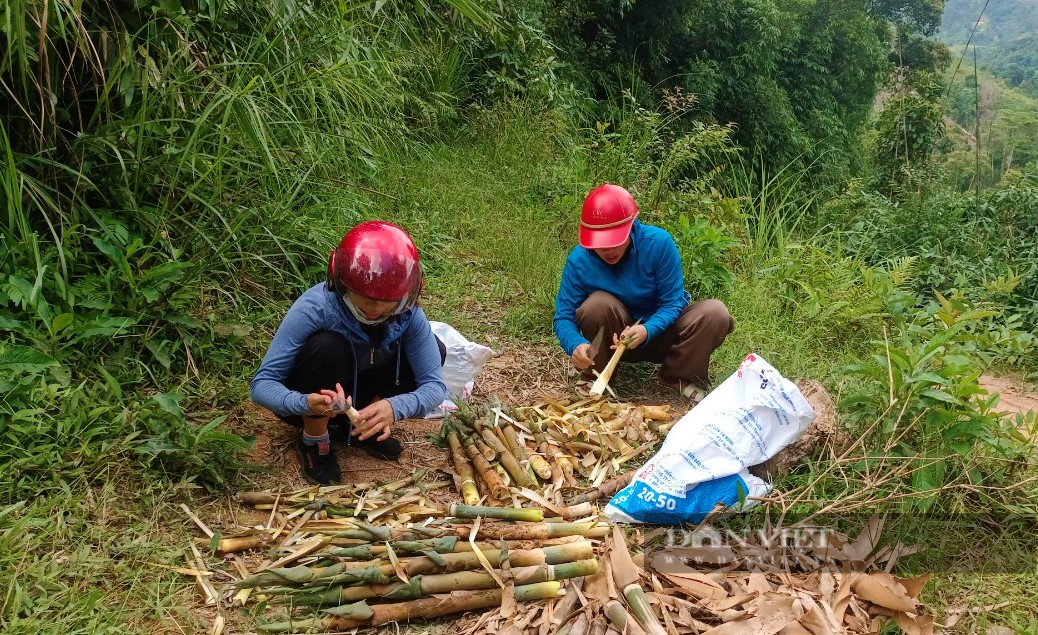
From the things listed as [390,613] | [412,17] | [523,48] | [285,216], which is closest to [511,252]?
[285,216]

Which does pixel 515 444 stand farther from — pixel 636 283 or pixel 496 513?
pixel 636 283

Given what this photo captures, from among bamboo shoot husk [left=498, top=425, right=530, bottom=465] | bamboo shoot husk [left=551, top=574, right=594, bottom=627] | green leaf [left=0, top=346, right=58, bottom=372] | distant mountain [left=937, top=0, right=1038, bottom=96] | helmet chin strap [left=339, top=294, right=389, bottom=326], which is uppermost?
distant mountain [left=937, top=0, right=1038, bottom=96]

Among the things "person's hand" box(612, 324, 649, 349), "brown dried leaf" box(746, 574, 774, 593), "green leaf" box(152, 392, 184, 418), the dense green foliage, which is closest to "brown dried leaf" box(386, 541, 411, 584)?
"green leaf" box(152, 392, 184, 418)

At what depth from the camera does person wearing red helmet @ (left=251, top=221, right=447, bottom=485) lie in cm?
237

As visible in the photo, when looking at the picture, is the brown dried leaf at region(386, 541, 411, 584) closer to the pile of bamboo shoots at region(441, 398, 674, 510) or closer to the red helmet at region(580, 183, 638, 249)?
the pile of bamboo shoots at region(441, 398, 674, 510)

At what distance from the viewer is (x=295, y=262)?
3529 mm

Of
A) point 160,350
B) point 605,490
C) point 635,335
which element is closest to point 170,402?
point 160,350

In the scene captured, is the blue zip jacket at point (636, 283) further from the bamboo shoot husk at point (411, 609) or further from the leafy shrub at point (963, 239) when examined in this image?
the leafy shrub at point (963, 239)

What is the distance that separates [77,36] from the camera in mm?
2547

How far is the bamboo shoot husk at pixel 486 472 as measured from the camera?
2.64 metres

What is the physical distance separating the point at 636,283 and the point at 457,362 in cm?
94

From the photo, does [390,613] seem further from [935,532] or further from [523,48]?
[523,48]

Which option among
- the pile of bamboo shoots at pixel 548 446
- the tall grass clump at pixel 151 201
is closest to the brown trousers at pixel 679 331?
the pile of bamboo shoots at pixel 548 446

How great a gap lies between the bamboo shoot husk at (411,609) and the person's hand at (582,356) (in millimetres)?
1351
